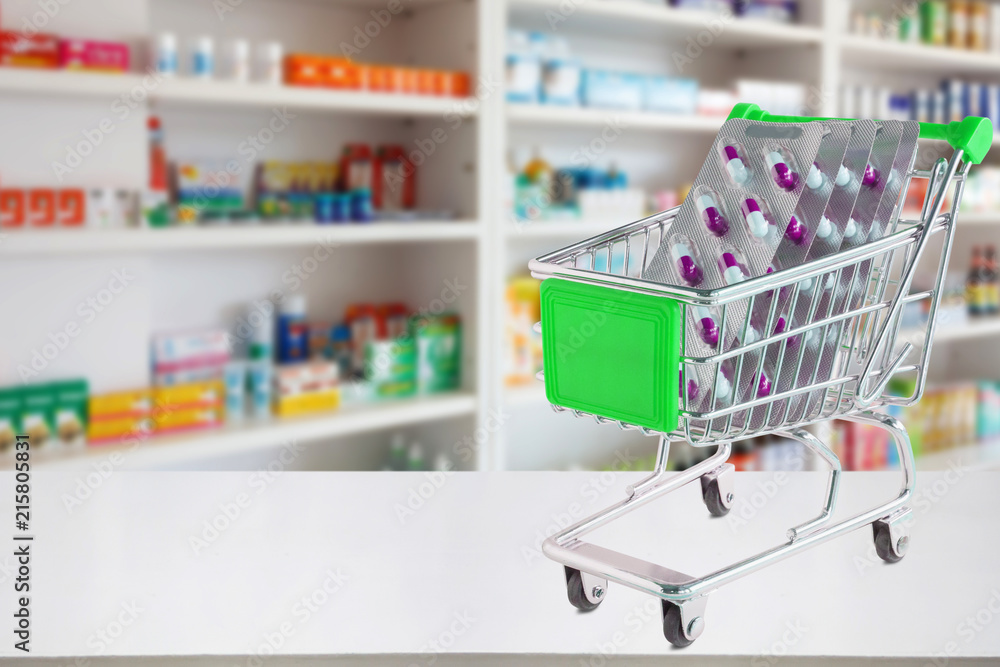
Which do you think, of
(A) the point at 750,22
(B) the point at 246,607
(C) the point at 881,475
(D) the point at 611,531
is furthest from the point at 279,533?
(A) the point at 750,22

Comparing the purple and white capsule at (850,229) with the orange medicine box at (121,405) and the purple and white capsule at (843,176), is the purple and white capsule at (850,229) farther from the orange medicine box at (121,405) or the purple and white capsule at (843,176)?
the orange medicine box at (121,405)

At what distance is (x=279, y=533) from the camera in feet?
3.20

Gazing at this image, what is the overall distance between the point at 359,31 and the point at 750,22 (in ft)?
3.85

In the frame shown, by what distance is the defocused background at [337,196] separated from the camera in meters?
2.04

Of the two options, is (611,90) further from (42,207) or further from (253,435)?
(42,207)

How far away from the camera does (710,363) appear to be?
78 cm

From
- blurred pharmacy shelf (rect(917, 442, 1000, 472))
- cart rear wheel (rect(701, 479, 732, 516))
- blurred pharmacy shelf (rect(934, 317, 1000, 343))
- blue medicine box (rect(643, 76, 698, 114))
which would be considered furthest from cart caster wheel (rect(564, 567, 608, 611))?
blurred pharmacy shelf (rect(917, 442, 1000, 472))

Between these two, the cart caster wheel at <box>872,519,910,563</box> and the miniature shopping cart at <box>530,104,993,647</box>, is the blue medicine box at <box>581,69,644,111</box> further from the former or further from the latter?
the cart caster wheel at <box>872,519,910,563</box>

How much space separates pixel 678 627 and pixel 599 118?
207cm

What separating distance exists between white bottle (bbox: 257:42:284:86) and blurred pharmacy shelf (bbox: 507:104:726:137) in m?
0.62

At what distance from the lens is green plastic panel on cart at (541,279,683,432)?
735 millimetres

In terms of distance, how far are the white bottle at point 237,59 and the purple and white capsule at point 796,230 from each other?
1.60m

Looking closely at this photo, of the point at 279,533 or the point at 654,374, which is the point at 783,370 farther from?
the point at 279,533

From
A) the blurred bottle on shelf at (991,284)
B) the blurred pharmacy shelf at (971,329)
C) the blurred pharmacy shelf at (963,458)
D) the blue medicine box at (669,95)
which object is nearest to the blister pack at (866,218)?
the blue medicine box at (669,95)
